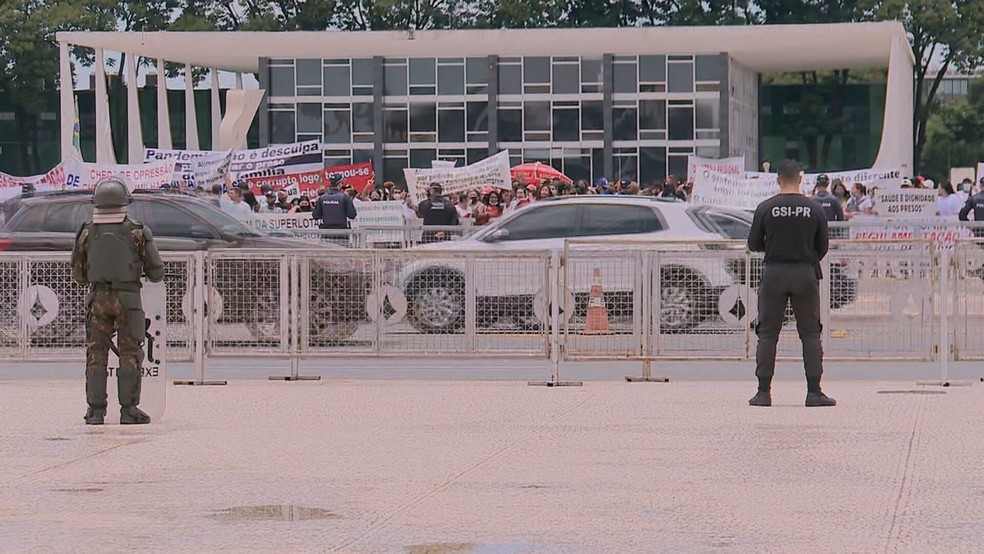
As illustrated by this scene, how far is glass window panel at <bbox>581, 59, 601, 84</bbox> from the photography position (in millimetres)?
65625

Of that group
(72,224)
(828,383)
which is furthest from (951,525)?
(72,224)

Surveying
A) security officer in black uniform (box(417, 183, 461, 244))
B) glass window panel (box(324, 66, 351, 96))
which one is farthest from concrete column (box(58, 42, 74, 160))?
security officer in black uniform (box(417, 183, 461, 244))

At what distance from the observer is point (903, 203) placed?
97.0 ft

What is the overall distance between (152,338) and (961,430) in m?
5.60

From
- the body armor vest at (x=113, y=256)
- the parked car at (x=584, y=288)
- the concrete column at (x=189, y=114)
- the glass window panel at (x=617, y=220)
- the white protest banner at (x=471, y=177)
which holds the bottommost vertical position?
the parked car at (x=584, y=288)

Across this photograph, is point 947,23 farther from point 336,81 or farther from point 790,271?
point 790,271

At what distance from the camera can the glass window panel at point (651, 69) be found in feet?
216

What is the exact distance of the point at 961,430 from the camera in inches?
475

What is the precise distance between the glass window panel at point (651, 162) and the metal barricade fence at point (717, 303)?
162 feet

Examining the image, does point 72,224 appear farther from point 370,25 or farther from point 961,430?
point 370,25

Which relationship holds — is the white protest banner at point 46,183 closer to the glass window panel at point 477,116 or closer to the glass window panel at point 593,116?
the glass window panel at point 477,116

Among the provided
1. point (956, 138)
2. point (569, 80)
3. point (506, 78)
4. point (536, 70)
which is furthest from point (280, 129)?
point (956, 138)

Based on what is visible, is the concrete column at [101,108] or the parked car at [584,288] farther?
the concrete column at [101,108]

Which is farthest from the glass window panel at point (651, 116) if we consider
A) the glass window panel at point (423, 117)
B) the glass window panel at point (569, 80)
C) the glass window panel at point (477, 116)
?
the glass window panel at point (423, 117)
